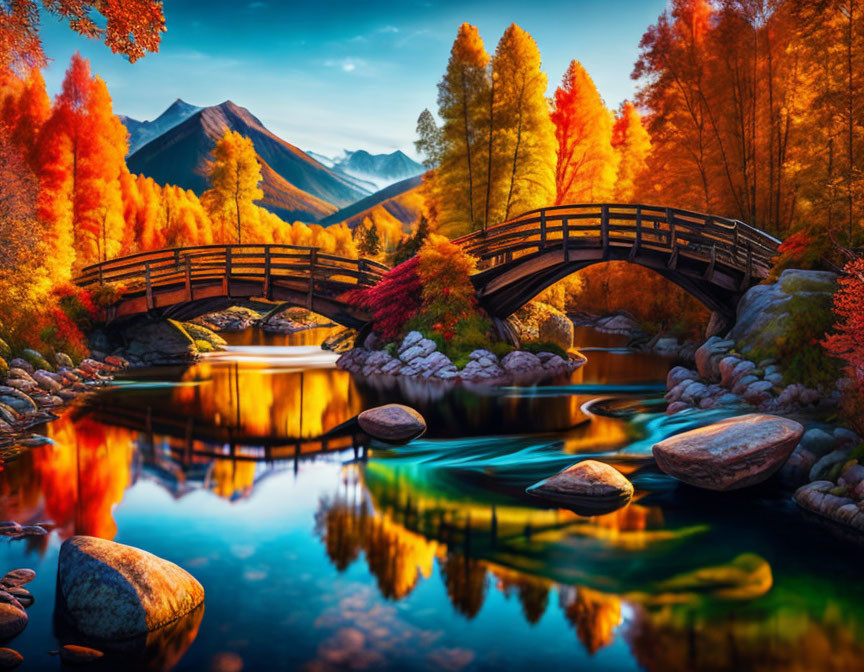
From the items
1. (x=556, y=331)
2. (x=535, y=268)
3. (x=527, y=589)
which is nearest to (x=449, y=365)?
(x=535, y=268)

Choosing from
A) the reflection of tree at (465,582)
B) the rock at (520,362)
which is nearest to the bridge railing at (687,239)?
the rock at (520,362)

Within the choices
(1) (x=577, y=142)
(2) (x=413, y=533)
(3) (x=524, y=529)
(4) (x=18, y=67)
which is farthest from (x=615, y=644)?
(1) (x=577, y=142)

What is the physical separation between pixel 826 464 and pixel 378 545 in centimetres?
652

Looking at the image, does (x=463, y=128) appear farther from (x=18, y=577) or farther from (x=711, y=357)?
(x=18, y=577)

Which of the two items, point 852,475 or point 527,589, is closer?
point 527,589

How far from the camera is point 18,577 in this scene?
256 inches

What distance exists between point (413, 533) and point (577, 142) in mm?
31320

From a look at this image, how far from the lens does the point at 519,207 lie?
1078 inches

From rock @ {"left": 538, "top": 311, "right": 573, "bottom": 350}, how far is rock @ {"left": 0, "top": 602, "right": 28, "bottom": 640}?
789 inches

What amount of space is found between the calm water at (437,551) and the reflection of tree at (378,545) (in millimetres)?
33

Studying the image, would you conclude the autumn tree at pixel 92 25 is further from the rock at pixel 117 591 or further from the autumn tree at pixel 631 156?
the autumn tree at pixel 631 156

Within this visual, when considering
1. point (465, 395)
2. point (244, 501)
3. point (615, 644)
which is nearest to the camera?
point (615, 644)

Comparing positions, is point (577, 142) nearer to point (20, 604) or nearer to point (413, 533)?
point (413, 533)

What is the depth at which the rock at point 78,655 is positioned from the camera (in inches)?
204
